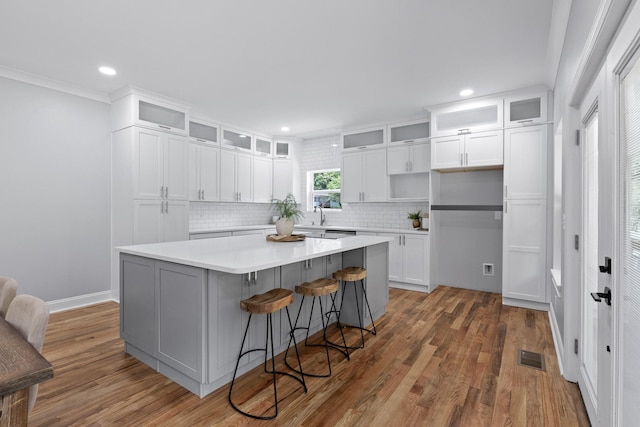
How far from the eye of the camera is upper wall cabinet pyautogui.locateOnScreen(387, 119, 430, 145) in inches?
199

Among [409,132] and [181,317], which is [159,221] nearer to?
[181,317]

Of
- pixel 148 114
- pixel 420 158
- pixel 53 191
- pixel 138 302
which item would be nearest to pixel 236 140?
pixel 148 114

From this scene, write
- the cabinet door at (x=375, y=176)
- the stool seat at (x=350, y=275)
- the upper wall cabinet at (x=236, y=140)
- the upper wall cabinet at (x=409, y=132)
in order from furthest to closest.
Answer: the upper wall cabinet at (x=236, y=140)
the cabinet door at (x=375, y=176)
the upper wall cabinet at (x=409, y=132)
the stool seat at (x=350, y=275)

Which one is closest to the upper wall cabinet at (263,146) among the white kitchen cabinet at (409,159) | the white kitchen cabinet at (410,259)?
the white kitchen cabinet at (409,159)

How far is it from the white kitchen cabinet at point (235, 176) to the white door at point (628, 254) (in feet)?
16.7

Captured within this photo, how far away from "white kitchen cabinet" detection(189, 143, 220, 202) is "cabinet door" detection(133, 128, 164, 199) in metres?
0.71

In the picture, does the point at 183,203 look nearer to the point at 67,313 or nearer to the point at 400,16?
the point at 67,313

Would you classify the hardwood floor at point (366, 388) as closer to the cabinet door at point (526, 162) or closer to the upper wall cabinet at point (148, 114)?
the cabinet door at point (526, 162)

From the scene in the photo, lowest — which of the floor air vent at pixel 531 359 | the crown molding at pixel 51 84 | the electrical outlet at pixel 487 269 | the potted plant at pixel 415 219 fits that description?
the floor air vent at pixel 531 359

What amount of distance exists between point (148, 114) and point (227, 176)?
1.65 metres

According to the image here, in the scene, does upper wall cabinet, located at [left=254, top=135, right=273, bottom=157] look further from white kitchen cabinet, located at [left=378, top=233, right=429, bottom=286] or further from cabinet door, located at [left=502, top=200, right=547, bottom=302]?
cabinet door, located at [left=502, top=200, right=547, bottom=302]

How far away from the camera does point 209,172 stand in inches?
207

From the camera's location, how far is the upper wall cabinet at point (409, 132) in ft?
16.6

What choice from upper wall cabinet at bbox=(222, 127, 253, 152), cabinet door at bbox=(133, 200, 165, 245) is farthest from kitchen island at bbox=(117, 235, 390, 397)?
upper wall cabinet at bbox=(222, 127, 253, 152)
